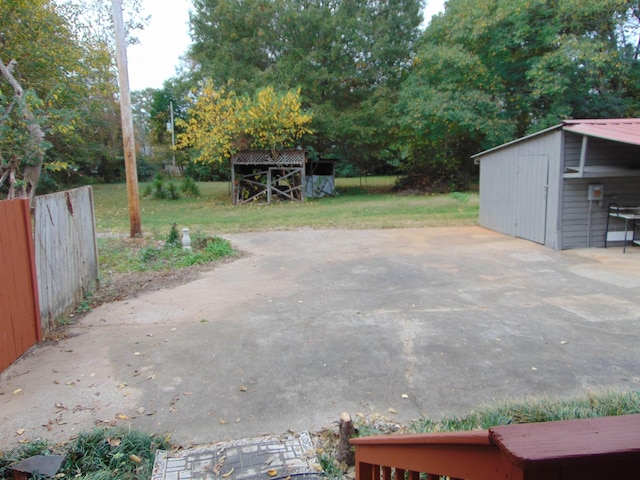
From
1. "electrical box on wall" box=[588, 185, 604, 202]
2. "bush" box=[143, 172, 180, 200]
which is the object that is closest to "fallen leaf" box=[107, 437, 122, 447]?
"electrical box on wall" box=[588, 185, 604, 202]

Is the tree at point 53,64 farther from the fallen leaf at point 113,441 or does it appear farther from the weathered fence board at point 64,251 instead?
the fallen leaf at point 113,441

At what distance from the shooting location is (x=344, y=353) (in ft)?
14.5

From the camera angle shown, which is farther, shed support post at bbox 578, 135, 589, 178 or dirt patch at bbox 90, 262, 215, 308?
shed support post at bbox 578, 135, 589, 178

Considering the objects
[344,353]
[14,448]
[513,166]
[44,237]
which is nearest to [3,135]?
[44,237]

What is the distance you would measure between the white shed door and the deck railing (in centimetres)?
964

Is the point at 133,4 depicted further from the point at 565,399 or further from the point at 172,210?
the point at 565,399

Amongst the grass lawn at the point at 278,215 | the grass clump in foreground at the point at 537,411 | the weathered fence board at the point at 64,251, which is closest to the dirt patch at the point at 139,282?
the weathered fence board at the point at 64,251

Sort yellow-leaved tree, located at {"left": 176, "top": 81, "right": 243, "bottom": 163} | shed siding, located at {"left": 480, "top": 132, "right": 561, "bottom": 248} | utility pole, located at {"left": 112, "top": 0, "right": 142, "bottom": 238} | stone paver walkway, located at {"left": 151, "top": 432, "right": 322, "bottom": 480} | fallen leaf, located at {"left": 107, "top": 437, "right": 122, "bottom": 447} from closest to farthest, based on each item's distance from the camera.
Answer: stone paver walkway, located at {"left": 151, "top": 432, "right": 322, "bottom": 480}, fallen leaf, located at {"left": 107, "top": 437, "right": 122, "bottom": 447}, shed siding, located at {"left": 480, "top": 132, "right": 561, "bottom": 248}, utility pole, located at {"left": 112, "top": 0, "right": 142, "bottom": 238}, yellow-leaved tree, located at {"left": 176, "top": 81, "right": 243, "bottom": 163}

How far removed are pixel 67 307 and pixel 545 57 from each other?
56.3 ft

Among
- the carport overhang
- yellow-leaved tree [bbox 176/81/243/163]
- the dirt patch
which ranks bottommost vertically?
the dirt patch

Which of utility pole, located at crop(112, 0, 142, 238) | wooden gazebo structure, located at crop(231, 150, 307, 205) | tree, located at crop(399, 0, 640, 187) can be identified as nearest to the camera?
utility pole, located at crop(112, 0, 142, 238)

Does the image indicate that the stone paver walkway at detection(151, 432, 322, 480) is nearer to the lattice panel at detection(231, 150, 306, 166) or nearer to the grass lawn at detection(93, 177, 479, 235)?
the grass lawn at detection(93, 177, 479, 235)

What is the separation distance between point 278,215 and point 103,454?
13300mm

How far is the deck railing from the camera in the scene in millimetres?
749
